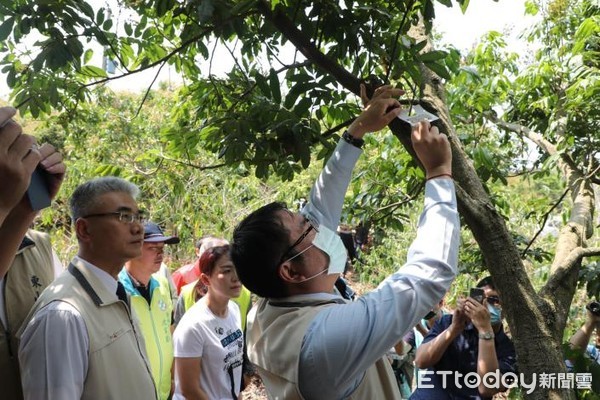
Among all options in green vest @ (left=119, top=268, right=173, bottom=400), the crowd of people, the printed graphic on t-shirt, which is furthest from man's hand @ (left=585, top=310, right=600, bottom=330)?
green vest @ (left=119, top=268, right=173, bottom=400)

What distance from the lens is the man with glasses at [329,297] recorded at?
1.29m

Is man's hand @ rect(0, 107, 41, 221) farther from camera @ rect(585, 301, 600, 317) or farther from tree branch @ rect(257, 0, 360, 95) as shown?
camera @ rect(585, 301, 600, 317)

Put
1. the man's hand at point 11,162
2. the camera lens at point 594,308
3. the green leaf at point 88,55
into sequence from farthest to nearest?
the camera lens at point 594,308
the green leaf at point 88,55
the man's hand at point 11,162

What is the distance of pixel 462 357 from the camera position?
3.25 meters

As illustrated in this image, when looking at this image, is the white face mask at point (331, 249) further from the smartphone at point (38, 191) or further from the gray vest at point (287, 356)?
the smartphone at point (38, 191)

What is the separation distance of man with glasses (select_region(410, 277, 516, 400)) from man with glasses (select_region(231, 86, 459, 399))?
1.69 metres

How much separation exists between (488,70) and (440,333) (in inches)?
104

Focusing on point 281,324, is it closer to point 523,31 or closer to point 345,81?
point 345,81

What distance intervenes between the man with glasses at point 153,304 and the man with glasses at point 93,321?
36.9 inches

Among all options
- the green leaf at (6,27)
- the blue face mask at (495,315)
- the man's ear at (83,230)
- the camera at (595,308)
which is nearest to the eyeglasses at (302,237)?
the man's ear at (83,230)

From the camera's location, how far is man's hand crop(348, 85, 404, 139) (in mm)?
1881

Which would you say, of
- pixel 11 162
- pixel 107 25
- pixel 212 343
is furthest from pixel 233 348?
pixel 11 162

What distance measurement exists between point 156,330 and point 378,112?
1.80 meters

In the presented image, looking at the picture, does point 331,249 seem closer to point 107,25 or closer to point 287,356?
point 287,356
